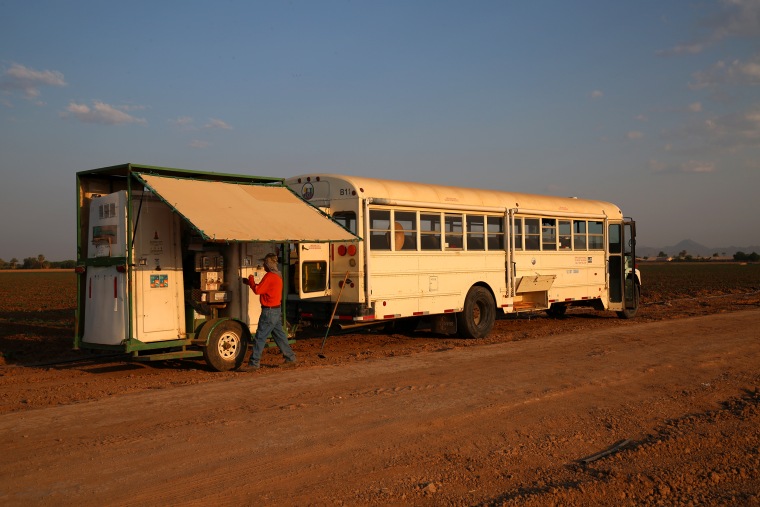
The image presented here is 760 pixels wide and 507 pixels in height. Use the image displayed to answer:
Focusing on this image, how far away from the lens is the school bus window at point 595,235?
17734 millimetres

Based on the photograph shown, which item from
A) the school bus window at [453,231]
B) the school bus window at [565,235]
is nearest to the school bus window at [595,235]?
the school bus window at [565,235]

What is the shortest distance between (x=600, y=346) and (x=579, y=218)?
5.72 m

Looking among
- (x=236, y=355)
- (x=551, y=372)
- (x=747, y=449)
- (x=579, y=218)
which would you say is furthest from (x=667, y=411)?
(x=579, y=218)

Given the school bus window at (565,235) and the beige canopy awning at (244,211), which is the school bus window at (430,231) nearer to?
the beige canopy awning at (244,211)

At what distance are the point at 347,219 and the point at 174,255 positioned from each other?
338 centimetres

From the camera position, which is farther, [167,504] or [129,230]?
[129,230]

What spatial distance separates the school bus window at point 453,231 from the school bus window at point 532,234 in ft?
7.26

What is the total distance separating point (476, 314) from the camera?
48.6 feet

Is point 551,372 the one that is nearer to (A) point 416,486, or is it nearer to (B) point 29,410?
(A) point 416,486

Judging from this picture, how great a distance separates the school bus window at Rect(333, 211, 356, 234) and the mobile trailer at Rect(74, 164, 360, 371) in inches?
44.3

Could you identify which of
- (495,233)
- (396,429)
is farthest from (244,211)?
(495,233)

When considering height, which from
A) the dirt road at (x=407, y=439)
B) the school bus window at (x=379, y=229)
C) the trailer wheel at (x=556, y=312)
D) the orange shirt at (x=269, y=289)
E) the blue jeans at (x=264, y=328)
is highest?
the school bus window at (x=379, y=229)

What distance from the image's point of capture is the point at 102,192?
10.7 metres

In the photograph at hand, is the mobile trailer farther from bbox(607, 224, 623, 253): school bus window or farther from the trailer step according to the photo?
bbox(607, 224, 623, 253): school bus window
